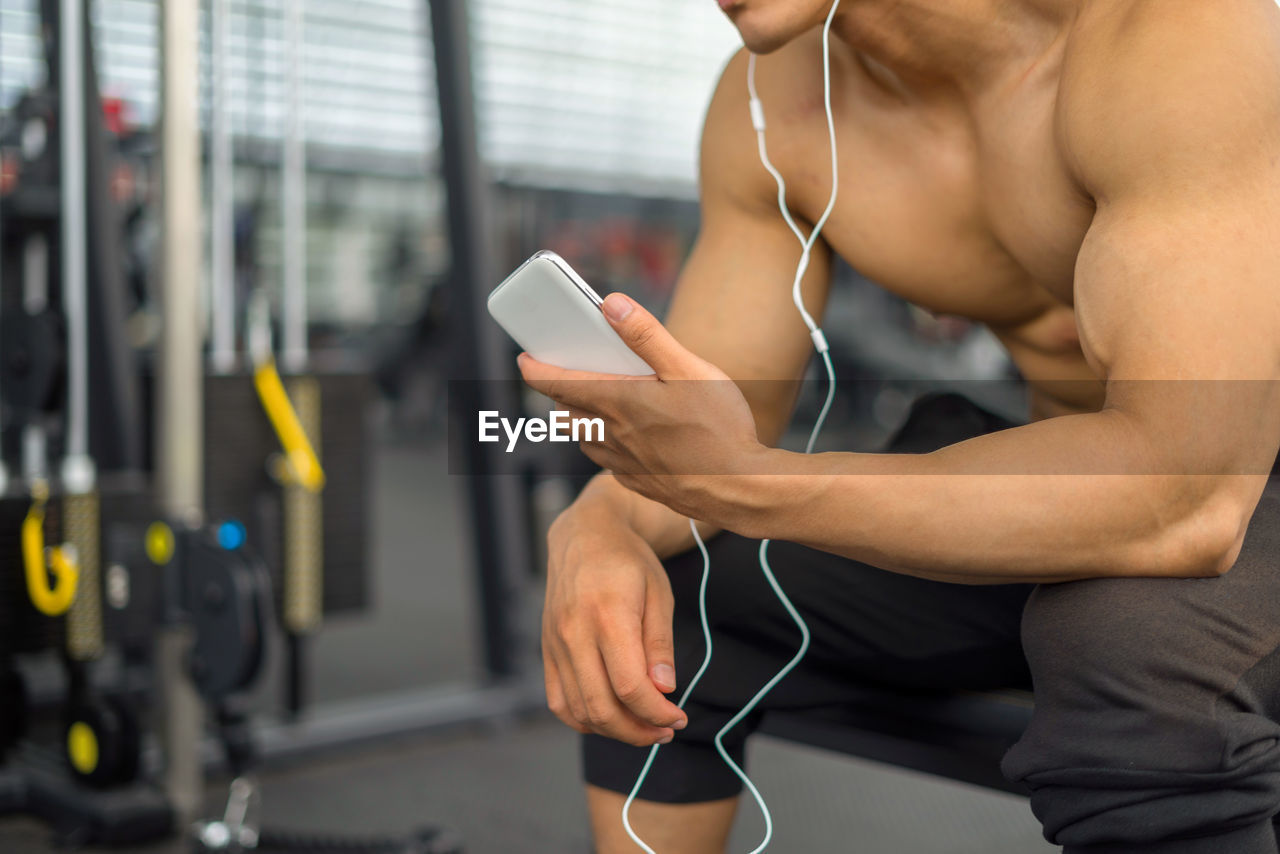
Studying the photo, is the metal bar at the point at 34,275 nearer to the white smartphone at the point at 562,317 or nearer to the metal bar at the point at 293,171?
the metal bar at the point at 293,171

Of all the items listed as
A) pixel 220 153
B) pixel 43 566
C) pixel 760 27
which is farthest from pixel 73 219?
pixel 760 27

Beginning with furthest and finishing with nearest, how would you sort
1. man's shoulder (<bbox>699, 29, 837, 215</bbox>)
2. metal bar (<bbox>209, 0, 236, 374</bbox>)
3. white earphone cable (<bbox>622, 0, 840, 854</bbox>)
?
metal bar (<bbox>209, 0, 236, 374</bbox>) → man's shoulder (<bbox>699, 29, 837, 215</bbox>) → white earphone cable (<bbox>622, 0, 840, 854</bbox>)

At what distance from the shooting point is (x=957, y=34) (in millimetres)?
756

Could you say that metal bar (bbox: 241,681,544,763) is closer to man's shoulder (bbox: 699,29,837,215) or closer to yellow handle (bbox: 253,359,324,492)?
yellow handle (bbox: 253,359,324,492)

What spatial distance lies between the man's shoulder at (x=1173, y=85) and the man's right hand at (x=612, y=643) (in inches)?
13.5

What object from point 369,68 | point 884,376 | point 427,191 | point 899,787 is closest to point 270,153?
point 369,68

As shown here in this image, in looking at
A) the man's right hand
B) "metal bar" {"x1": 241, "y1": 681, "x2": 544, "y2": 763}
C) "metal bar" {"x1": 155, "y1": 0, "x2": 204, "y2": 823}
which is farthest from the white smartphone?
"metal bar" {"x1": 241, "y1": 681, "x2": 544, "y2": 763}

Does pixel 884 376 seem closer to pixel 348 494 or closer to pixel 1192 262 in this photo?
pixel 348 494

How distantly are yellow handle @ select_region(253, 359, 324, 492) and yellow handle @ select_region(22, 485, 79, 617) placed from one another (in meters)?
0.30

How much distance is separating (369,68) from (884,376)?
138 inches

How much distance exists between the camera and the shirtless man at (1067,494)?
1.80 feet

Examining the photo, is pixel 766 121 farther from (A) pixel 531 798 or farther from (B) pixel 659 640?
(A) pixel 531 798

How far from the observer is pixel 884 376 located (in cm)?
724

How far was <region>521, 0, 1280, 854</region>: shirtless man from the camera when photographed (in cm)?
55
